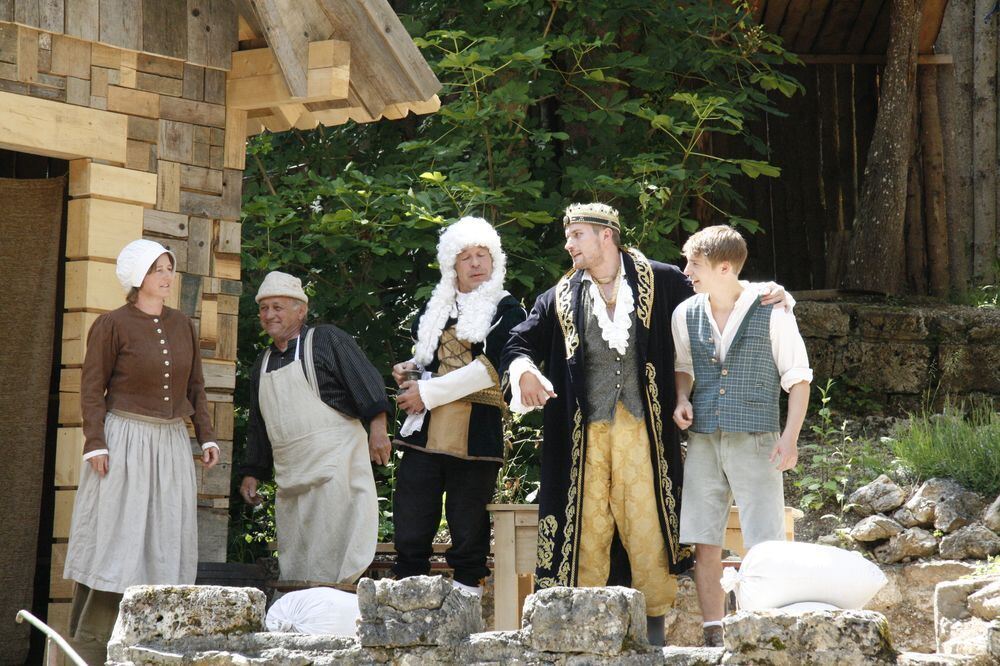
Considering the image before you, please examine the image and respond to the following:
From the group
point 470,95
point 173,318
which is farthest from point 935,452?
point 173,318

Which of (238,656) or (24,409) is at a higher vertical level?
(24,409)

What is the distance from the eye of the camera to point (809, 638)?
10.9 feet

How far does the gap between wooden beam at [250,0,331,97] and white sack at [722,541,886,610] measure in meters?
3.18

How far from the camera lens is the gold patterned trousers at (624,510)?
4.95 m

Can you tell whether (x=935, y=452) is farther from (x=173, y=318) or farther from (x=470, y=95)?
(x=173, y=318)

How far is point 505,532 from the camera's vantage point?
558 cm

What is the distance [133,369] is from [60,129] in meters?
1.11

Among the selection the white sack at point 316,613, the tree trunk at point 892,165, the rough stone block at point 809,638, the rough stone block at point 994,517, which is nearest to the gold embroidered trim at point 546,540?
the white sack at point 316,613

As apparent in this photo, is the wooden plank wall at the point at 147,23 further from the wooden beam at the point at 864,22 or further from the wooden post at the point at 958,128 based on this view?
the wooden post at the point at 958,128

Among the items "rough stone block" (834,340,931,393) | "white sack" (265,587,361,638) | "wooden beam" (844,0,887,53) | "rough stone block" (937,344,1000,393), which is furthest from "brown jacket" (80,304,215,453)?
"wooden beam" (844,0,887,53)

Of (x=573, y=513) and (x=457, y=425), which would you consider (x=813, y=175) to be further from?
(x=573, y=513)

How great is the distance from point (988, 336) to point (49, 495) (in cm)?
600

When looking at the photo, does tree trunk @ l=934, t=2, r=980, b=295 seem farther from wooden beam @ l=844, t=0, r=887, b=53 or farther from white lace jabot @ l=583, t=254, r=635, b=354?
white lace jabot @ l=583, t=254, r=635, b=354

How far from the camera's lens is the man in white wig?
5.58 meters
